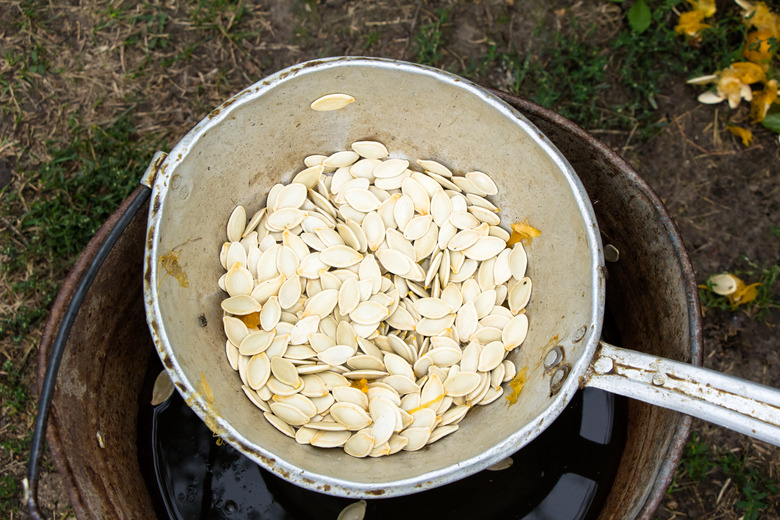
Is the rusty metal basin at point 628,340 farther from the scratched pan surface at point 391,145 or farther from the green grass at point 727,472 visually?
the green grass at point 727,472

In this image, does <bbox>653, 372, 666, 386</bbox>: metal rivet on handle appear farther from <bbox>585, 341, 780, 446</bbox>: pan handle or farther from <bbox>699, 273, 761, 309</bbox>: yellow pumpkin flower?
<bbox>699, 273, 761, 309</bbox>: yellow pumpkin flower

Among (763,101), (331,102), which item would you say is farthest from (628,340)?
(763,101)

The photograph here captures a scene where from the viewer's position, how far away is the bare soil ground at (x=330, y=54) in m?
1.70

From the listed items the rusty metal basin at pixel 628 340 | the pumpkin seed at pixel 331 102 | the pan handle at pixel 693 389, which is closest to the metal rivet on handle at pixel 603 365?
the pan handle at pixel 693 389

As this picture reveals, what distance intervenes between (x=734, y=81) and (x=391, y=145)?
3.62 ft

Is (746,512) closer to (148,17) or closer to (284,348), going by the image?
(284,348)

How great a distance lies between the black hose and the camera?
0.83m

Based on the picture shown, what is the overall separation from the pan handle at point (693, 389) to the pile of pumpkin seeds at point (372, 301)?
27cm

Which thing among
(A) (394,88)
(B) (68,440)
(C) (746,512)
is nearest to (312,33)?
(A) (394,88)

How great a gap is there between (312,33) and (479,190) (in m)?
0.85

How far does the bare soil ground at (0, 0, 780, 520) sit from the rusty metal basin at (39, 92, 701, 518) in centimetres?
57

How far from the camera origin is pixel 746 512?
5.08 feet

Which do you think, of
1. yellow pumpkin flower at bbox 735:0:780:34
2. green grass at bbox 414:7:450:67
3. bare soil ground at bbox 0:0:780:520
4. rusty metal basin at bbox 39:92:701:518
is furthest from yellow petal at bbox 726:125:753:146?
green grass at bbox 414:7:450:67

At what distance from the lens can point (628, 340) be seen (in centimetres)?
133
